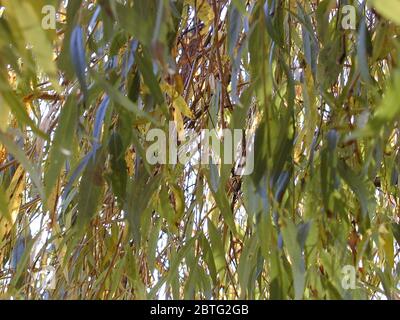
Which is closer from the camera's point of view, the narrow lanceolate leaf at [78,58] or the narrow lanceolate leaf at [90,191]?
the narrow lanceolate leaf at [78,58]

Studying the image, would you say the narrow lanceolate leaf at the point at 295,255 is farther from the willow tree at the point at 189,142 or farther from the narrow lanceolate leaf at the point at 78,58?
→ the narrow lanceolate leaf at the point at 78,58

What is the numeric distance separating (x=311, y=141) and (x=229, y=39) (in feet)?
0.74

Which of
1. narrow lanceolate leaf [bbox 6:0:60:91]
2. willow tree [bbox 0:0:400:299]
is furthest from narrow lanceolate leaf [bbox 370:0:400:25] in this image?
narrow lanceolate leaf [bbox 6:0:60:91]

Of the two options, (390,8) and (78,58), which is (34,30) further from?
(390,8)

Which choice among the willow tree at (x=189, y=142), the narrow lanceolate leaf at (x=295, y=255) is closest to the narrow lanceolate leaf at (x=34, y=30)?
the willow tree at (x=189, y=142)

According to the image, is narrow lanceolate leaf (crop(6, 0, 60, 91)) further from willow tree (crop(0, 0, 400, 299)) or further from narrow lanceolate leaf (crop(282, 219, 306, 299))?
narrow lanceolate leaf (crop(282, 219, 306, 299))

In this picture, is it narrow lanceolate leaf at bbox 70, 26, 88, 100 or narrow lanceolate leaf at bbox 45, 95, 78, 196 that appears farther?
narrow lanceolate leaf at bbox 45, 95, 78, 196

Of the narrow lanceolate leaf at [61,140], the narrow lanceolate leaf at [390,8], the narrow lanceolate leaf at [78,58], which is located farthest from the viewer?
the narrow lanceolate leaf at [61,140]

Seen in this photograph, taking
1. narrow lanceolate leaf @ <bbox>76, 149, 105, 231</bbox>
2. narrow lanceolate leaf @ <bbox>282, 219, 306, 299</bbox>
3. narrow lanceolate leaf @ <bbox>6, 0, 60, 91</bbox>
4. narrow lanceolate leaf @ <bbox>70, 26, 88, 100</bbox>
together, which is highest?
narrow lanceolate leaf @ <bbox>70, 26, 88, 100</bbox>

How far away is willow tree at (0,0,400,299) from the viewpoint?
82cm

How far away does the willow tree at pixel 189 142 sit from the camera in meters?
0.82

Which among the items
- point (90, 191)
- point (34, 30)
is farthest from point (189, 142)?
point (34, 30)

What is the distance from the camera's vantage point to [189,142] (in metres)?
1.30
